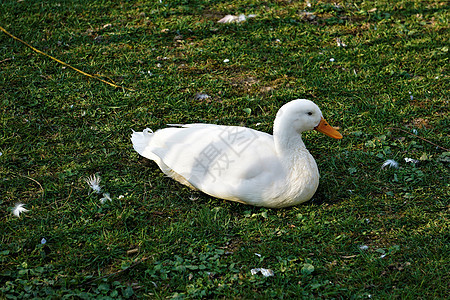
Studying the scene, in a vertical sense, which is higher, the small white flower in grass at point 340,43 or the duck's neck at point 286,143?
the duck's neck at point 286,143

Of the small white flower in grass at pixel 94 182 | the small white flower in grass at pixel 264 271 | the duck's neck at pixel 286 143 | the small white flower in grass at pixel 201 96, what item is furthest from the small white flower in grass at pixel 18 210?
the small white flower in grass at pixel 201 96

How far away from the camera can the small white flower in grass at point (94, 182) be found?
434cm

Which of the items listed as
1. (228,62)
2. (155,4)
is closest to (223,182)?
(228,62)

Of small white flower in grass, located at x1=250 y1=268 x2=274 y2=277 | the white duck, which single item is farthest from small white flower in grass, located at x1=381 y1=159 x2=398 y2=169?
small white flower in grass, located at x1=250 y1=268 x2=274 y2=277

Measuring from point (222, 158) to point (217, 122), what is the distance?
123cm

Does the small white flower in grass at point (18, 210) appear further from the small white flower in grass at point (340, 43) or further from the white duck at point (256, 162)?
the small white flower in grass at point (340, 43)

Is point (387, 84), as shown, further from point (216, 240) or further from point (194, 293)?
point (194, 293)

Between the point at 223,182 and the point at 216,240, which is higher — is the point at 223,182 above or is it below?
above

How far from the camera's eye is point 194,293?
3.39 m

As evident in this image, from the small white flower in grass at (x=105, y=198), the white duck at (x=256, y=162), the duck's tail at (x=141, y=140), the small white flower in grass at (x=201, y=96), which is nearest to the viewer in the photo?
the white duck at (x=256, y=162)

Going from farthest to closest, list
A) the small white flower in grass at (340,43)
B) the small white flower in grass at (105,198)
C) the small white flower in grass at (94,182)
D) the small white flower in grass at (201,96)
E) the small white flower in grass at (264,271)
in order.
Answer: the small white flower in grass at (340,43) → the small white flower in grass at (201,96) → the small white flower in grass at (94,182) → the small white flower in grass at (105,198) → the small white flower in grass at (264,271)

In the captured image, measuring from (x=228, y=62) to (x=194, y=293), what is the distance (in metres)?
3.39

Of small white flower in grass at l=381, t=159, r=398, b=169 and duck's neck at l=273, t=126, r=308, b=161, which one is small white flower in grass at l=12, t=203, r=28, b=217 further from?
small white flower in grass at l=381, t=159, r=398, b=169

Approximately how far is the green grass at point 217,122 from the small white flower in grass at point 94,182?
0.08 meters
